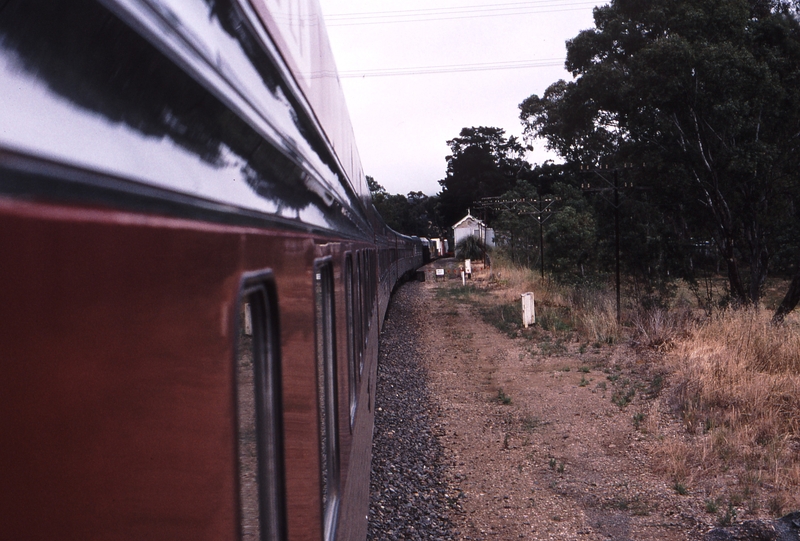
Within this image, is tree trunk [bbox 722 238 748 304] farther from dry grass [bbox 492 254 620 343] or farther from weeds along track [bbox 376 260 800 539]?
dry grass [bbox 492 254 620 343]

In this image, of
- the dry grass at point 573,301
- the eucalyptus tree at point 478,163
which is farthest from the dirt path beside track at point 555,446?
the eucalyptus tree at point 478,163

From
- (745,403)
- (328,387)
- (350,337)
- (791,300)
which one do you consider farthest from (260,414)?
(791,300)

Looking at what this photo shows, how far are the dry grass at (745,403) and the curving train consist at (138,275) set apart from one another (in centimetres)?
524

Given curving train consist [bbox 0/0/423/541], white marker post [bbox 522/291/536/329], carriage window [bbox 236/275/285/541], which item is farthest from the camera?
white marker post [bbox 522/291/536/329]

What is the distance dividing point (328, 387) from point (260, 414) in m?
1.23

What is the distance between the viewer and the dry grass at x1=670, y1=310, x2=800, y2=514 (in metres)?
5.74

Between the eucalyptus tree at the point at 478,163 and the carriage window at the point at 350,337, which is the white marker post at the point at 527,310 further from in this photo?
the eucalyptus tree at the point at 478,163

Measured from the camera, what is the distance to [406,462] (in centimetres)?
657

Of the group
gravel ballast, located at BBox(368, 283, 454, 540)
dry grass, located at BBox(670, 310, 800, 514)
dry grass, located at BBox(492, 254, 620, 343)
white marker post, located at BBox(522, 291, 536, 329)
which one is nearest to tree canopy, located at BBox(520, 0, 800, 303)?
dry grass, located at BBox(492, 254, 620, 343)

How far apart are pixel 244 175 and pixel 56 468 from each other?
0.73m

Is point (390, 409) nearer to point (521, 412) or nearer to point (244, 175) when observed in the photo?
point (521, 412)

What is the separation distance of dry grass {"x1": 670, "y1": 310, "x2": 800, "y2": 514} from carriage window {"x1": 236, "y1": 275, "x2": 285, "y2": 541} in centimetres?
498

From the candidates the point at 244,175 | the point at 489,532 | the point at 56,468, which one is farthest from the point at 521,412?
the point at 56,468

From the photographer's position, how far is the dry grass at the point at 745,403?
18.8 ft
